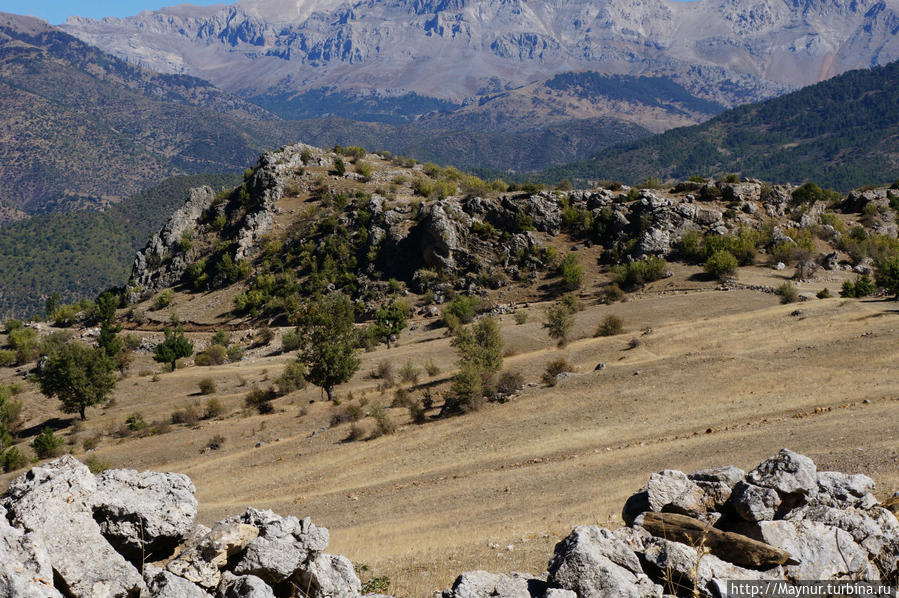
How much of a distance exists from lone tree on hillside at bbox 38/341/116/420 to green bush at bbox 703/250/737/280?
4662 cm

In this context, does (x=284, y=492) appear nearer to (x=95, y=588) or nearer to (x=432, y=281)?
(x=95, y=588)

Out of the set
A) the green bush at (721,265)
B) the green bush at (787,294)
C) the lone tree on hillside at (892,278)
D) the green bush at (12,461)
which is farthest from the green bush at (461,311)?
the green bush at (12,461)

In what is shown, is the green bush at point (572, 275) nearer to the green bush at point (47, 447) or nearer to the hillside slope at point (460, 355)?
the hillside slope at point (460, 355)

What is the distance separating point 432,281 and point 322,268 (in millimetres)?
13836

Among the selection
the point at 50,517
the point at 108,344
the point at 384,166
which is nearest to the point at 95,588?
the point at 50,517

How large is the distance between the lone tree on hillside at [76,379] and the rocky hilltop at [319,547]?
112ft

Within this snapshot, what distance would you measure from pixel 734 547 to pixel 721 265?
48.0 meters

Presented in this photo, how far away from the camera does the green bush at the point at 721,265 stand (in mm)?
52688

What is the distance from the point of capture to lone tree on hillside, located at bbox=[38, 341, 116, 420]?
39219mm

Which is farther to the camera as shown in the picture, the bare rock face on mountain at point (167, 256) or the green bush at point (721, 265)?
the bare rock face on mountain at point (167, 256)

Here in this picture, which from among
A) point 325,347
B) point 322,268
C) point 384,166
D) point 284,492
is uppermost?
point 384,166

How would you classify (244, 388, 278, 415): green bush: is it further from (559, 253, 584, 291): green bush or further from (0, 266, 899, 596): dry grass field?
(559, 253, 584, 291): green bush

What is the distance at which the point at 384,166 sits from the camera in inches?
3676

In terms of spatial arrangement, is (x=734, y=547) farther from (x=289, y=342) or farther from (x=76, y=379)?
(x=289, y=342)
